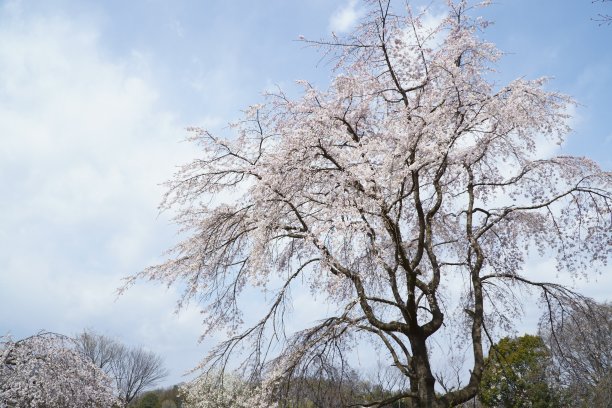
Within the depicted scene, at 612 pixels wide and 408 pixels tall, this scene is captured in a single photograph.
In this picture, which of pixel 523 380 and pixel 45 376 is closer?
pixel 45 376

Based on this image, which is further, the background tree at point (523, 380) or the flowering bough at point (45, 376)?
the background tree at point (523, 380)

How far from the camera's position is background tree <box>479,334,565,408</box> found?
16203 millimetres

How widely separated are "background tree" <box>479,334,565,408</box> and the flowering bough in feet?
40.9

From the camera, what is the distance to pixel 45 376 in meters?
11.9

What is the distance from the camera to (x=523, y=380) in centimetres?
1702

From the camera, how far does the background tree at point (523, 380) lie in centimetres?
1620

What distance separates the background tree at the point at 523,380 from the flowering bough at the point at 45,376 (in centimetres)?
1248

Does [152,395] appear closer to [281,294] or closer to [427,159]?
[281,294]

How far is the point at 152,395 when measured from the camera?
34.7 meters

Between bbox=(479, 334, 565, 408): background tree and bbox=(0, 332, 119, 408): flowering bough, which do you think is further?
bbox=(479, 334, 565, 408): background tree

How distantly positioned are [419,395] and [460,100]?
4.33m

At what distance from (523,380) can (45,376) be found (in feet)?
53.5

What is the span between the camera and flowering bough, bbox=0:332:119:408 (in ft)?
38.4

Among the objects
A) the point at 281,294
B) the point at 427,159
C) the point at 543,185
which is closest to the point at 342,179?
the point at 427,159
